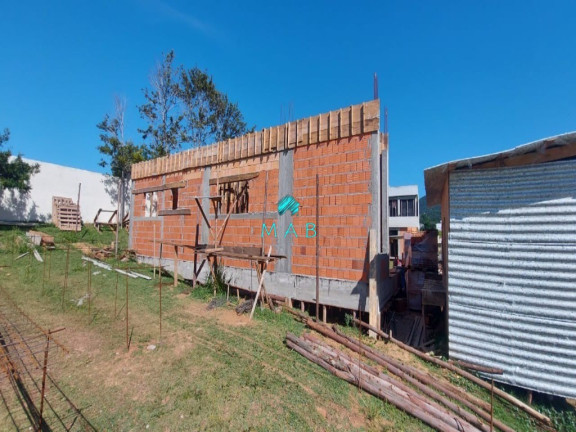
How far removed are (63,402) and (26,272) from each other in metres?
9.29

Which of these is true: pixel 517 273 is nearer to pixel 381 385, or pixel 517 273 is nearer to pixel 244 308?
pixel 381 385

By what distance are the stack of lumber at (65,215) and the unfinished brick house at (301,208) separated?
1378cm

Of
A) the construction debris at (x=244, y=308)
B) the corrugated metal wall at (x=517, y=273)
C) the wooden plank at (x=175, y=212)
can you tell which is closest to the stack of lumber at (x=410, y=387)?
the corrugated metal wall at (x=517, y=273)

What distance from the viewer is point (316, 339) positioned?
521 cm

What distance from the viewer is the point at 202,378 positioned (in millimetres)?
4059

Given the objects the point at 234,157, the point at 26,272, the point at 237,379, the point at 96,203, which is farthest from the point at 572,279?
the point at 96,203

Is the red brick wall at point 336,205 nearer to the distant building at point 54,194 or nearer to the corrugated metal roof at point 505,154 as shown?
the corrugated metal roof at point 505,154

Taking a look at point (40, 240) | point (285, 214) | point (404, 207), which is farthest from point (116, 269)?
point (404, 207)

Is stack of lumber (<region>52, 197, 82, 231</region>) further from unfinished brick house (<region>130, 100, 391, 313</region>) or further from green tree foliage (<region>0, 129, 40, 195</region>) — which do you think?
unfinished brick house (<region>130, 100, 391, 313</region>)

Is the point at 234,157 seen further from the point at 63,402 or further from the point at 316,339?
the point at 63,402

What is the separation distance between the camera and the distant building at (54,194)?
1864cm

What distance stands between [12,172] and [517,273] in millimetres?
25021

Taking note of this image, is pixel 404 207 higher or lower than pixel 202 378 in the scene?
higher

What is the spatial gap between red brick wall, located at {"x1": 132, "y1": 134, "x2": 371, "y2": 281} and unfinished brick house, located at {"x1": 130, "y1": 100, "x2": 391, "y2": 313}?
1.0 inches
